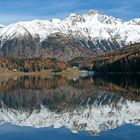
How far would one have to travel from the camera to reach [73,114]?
55.8 metres

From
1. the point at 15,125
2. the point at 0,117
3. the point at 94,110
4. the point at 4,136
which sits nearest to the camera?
the point at 4,136

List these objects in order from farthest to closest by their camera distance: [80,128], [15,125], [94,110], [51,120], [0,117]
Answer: [94,110] → [0,117] → [51,120] → [15,125] → [80,128]

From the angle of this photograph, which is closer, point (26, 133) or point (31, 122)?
A: point (26, 133)

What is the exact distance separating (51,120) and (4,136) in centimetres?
1142

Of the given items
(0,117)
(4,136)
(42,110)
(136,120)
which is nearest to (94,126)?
(136,120)

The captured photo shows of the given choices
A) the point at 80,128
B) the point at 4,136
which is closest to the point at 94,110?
the point at 80,128

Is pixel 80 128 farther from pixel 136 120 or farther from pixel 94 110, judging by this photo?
pixel 94 110

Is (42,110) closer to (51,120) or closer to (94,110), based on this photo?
(94,110)

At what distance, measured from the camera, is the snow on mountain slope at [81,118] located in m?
45.1

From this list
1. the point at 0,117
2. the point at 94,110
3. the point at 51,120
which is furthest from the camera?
the point at 94,110

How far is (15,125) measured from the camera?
46688mm

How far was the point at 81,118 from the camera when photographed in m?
51.4

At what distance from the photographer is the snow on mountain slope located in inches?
1777

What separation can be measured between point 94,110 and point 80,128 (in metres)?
18.5
